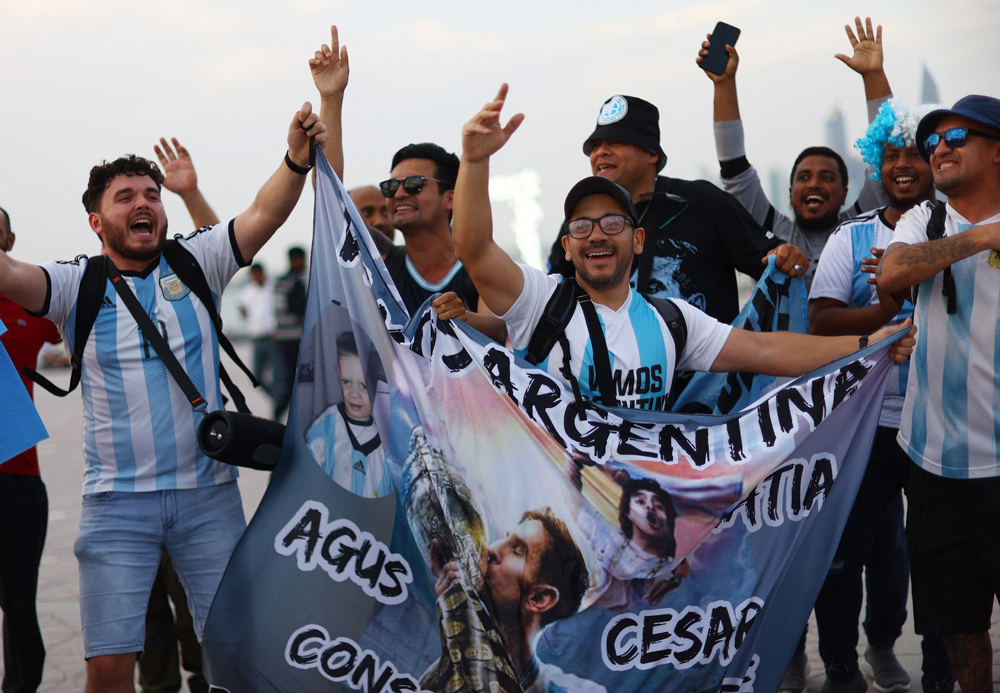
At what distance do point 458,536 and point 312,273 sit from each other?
1035 mm

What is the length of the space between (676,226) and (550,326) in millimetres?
1155

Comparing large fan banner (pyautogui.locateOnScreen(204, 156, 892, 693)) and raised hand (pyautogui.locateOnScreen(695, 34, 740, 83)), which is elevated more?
raised hand (pyautogui.locateOnScreen(695, 34, 740, 83))

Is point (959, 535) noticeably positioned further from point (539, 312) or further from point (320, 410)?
point (320, 410)

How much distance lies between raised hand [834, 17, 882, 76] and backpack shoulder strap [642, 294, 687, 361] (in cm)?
191

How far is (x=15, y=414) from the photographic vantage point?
3168 mm

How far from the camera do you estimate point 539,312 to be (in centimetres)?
313

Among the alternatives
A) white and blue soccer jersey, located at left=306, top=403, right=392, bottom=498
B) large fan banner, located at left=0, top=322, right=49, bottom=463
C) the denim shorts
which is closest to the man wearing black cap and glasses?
white and blue soccer jersey, located at left=306, top=403, right=392, bottom=498

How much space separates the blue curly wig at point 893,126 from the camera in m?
3.85

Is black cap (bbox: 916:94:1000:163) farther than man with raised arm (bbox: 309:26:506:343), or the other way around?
man with raised arm (bbox: 309:26:506:343)

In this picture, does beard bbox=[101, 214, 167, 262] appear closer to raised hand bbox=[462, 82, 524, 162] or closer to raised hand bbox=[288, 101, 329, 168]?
raised hand bbox=[288, 101, 329, 168]

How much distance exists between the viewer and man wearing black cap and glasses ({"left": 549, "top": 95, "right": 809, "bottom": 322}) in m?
3.96

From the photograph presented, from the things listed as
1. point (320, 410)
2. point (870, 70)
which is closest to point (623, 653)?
point (320, 410)

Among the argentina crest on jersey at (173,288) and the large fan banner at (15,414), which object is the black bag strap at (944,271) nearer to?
the argentina crest on jersey at (173,288)

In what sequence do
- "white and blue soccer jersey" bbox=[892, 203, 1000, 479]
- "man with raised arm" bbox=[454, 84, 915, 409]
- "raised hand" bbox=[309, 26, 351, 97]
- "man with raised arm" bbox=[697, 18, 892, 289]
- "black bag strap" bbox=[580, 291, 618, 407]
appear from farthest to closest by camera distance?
"man with raised arm" bbox=[697, 18, 892, 289] → "raised hand" bbox=[309, 26, 351, 97] → "white and blue soccer jersey" bbox=[892, 203, 1000, 479] → "black bag strap" bbox=[580, 291, 618, 407] → "man with raised arm" bbox=[454, 84, 915, 409]
